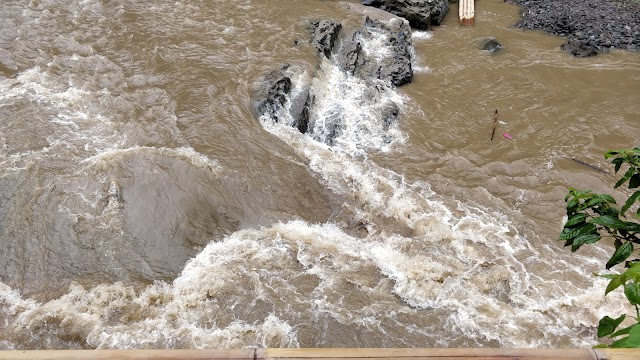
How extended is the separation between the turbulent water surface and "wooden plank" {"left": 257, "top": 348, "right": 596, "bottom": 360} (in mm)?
2936

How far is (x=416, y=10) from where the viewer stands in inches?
428

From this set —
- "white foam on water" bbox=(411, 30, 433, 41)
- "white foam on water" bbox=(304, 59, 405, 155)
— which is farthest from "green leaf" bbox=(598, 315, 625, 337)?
"white foam on water" bbox=(411, 30, 433, 41)

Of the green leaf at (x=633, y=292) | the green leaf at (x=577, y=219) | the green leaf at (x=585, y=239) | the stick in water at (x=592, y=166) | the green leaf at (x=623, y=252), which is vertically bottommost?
the stick in water at (x=592, y=166)

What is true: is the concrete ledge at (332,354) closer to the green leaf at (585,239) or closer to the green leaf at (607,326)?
the green leaf at (607,326)

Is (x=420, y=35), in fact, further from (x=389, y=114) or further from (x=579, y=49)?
(x=389, y=114)

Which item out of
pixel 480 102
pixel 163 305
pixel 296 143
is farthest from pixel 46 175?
pixel 480 102

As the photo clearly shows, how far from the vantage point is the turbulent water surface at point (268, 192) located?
15.5 feet

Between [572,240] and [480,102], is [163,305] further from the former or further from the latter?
[480,102]

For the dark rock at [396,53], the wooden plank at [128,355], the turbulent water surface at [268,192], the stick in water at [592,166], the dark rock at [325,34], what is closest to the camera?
the wooden plank at [128,355]

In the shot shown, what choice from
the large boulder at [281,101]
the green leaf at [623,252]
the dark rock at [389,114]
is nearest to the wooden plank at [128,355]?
the green leaf at [623,252]

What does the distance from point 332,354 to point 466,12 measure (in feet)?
37.7

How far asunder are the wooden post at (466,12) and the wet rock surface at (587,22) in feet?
3.83

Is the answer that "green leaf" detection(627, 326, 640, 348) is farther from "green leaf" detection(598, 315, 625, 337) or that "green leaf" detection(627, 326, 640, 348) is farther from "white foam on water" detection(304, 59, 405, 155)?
"white foam on water" detection(304, 59, 405, 155)

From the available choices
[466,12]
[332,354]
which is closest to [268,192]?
[332,354]
